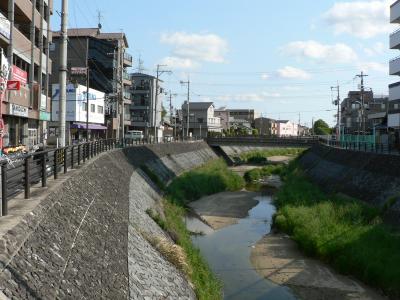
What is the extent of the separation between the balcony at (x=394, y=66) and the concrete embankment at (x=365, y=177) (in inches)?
360

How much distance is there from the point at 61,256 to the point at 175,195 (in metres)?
26.7

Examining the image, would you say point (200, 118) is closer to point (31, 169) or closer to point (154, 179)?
point (154, 179)

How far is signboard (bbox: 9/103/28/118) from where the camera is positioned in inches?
1284

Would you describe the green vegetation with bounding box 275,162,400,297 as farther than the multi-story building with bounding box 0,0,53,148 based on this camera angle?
No

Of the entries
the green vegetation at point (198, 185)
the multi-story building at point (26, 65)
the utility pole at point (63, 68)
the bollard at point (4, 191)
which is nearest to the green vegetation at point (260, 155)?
the green vegetation at point (198, 185)

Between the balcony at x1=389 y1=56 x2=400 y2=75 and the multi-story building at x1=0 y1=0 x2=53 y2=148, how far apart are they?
1289 inches

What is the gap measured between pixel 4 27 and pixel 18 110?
641 centimetres

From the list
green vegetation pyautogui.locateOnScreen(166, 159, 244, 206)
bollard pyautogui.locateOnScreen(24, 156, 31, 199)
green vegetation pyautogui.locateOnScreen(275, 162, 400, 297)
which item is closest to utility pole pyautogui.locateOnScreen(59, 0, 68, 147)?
bollard pyautogui.locateOnScreen(24, 156, 31, 199)

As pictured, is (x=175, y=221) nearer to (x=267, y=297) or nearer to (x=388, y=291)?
(x=267, y=297)

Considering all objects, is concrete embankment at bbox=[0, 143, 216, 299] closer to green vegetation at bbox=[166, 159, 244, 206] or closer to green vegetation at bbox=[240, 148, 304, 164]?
green vegetation at bbox=[166, 159, 244, 206]

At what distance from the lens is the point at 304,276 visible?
64.0 ft

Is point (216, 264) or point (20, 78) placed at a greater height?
point (20, 78)

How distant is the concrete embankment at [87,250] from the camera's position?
8.65 metres

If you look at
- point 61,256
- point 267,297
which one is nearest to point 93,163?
point 267,297
